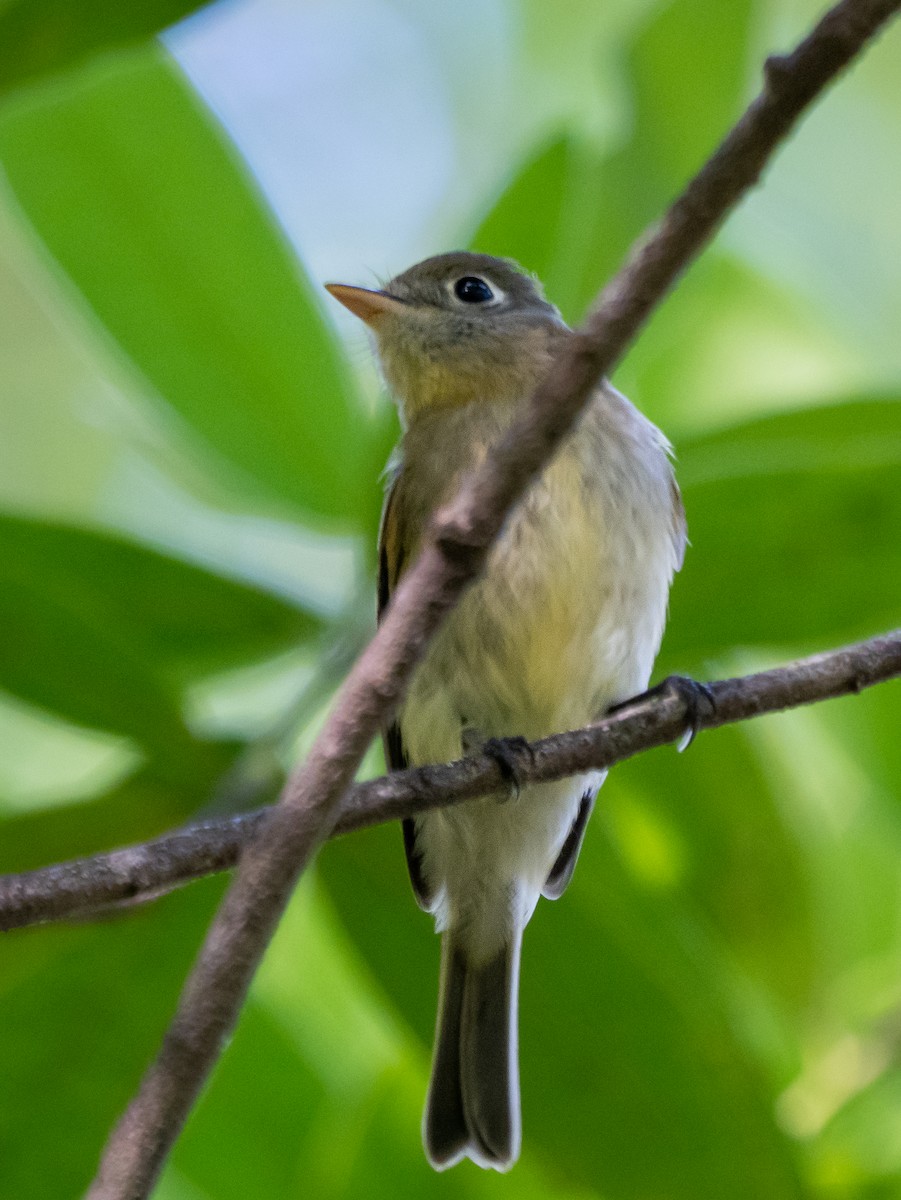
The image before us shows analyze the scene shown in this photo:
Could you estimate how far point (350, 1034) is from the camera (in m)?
3.01

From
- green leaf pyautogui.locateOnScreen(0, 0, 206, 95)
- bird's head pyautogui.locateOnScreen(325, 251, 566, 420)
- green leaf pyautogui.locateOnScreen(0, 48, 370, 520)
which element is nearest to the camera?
green leaf pyautogui.locateOnScreen(0, 0, 206, 95)

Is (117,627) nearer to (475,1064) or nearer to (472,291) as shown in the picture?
(475,1064)

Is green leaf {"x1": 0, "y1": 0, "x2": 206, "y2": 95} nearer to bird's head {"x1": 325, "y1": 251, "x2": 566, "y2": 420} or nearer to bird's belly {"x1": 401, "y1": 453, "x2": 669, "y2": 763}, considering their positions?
bird's belly {"x1": 401, "y1": 453, "x2": 669, "y2": 763}

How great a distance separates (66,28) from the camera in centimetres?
205

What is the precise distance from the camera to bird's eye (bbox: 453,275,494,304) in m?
A: 3.88

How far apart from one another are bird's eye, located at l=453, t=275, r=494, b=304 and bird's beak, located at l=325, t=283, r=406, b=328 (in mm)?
165

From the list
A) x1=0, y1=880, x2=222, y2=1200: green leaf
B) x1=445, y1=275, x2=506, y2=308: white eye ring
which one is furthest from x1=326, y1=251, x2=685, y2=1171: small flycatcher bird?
x1=0, y1=880, x2=222, y2=1200: green leaf

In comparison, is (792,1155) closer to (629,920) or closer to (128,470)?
(629,920)

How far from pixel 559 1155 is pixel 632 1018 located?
0.29 metres

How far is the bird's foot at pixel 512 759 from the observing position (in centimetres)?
215

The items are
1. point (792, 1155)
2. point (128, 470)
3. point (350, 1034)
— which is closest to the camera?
point (792, 1155)

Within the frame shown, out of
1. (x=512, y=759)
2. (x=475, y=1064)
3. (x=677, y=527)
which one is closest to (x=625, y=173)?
(x=677, y=527)

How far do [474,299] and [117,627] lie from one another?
192 cm

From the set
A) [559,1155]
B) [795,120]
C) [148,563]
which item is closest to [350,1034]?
[559,1155]
